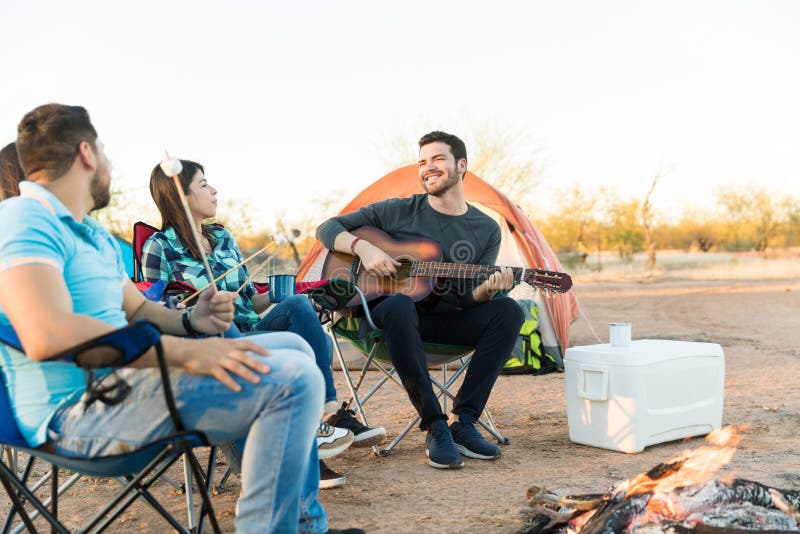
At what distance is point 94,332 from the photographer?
1.33m

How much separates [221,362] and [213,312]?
44 cm

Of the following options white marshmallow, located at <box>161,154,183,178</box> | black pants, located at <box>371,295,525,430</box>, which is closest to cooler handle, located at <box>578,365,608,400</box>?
black pants, located at <box>371,295,525,430</box>

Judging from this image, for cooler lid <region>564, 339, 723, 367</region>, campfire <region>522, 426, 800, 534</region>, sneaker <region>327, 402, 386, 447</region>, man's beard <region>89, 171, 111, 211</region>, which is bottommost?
sneaker <region>327, 402, 386, 447</region>

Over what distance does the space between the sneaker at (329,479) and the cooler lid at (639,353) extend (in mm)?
1077

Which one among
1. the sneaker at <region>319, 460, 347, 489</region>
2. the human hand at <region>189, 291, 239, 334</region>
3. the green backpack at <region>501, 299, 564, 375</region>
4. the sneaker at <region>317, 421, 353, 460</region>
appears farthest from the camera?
the green backpack at <region>501, 299, 564, 375</region>

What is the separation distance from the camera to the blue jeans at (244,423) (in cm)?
137

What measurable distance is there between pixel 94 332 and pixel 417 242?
7.10ft

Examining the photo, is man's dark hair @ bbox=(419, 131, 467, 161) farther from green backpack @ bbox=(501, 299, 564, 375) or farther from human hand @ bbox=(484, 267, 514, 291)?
green backpack @ bbox=(501, 299, 564, 375)

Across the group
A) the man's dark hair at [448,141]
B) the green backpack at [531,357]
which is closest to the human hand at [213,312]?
the man's dark hair at [448,141]

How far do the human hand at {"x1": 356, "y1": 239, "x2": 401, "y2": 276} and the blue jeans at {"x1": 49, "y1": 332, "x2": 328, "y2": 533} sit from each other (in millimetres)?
1854

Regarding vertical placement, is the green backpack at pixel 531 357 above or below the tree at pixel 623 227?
below

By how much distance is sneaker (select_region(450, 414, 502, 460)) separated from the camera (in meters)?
2.92

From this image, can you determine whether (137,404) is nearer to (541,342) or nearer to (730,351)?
(541,342)

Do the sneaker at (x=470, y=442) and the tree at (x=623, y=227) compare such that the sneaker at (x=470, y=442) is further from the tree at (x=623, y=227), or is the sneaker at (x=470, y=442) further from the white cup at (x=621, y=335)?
the tree at (x=623, y=227)
